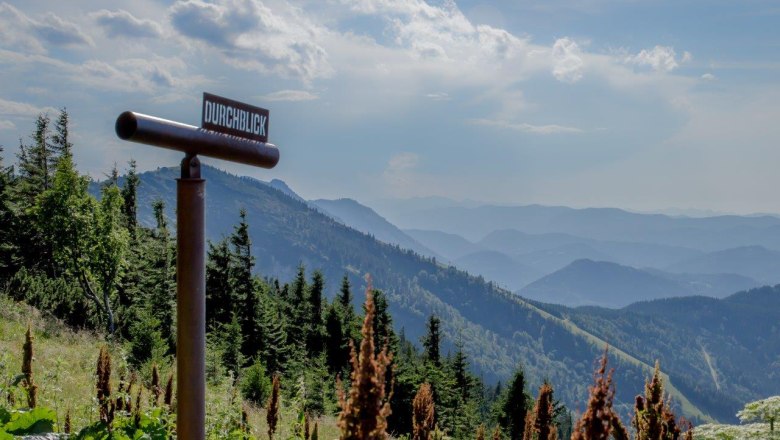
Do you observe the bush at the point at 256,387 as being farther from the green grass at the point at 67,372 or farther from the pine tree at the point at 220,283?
the pine tree at the point at 220,283

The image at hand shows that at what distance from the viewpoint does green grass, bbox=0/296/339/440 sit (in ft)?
29.5

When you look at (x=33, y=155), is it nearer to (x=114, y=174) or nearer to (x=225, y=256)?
(x=114, y=174)

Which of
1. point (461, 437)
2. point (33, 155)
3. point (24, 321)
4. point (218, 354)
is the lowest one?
point (461, 437)

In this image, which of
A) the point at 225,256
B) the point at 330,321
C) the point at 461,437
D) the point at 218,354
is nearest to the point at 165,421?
the point at 218,354

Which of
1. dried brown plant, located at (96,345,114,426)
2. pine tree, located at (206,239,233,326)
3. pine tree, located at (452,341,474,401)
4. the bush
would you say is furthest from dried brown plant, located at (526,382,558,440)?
pine tree, located at (452,341,474,401)

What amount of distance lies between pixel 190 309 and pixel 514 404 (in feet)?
175

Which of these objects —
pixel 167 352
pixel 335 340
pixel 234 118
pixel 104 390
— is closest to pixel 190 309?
pixel 234 118

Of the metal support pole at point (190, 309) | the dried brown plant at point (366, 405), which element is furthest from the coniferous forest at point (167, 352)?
the metal support pole at point (190, 309)

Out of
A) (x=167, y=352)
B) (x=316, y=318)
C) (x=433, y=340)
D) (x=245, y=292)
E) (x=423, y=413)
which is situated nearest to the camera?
(x=423, y=413)

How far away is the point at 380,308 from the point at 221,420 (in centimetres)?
4633

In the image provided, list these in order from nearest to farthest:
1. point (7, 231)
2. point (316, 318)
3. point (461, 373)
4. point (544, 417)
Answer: point (544, 417), point (7, 231), point (461, 373), point (316, 318)

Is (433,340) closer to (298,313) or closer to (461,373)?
(461,373)

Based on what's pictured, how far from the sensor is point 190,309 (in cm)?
411

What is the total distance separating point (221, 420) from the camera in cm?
862
